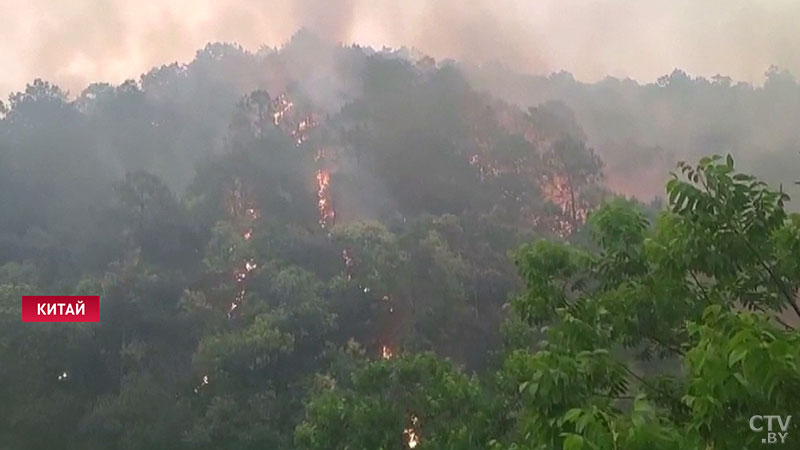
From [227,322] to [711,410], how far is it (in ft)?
66.2

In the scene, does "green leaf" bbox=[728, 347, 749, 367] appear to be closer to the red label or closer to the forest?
the forest

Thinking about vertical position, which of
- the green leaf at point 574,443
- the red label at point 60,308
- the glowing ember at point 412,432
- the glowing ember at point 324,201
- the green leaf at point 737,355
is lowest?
the green leaf at point 574,443

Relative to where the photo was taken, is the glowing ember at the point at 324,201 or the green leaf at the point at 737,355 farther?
the glowing ember at the point at 324,201

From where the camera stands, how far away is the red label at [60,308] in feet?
65.7

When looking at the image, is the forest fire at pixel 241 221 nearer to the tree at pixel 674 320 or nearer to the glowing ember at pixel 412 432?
the glowing ember at pixel 412 432

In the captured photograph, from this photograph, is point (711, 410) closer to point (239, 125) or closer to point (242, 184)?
point (242, 184)

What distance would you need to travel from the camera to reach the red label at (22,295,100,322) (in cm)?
2002

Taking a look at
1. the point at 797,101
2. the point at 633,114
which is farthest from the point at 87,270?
the point at 797,101

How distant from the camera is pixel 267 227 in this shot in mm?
26594

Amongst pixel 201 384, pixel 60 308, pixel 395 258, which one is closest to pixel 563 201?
pixel 395 258

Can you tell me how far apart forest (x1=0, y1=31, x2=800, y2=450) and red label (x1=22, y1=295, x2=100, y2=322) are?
11.5 inches

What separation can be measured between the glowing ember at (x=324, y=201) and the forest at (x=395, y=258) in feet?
0.34

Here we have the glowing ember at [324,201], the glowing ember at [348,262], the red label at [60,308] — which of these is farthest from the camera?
the glowing ember at [324,201]

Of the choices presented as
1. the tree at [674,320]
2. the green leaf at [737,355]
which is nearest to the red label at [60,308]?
the tree at [674,320]
